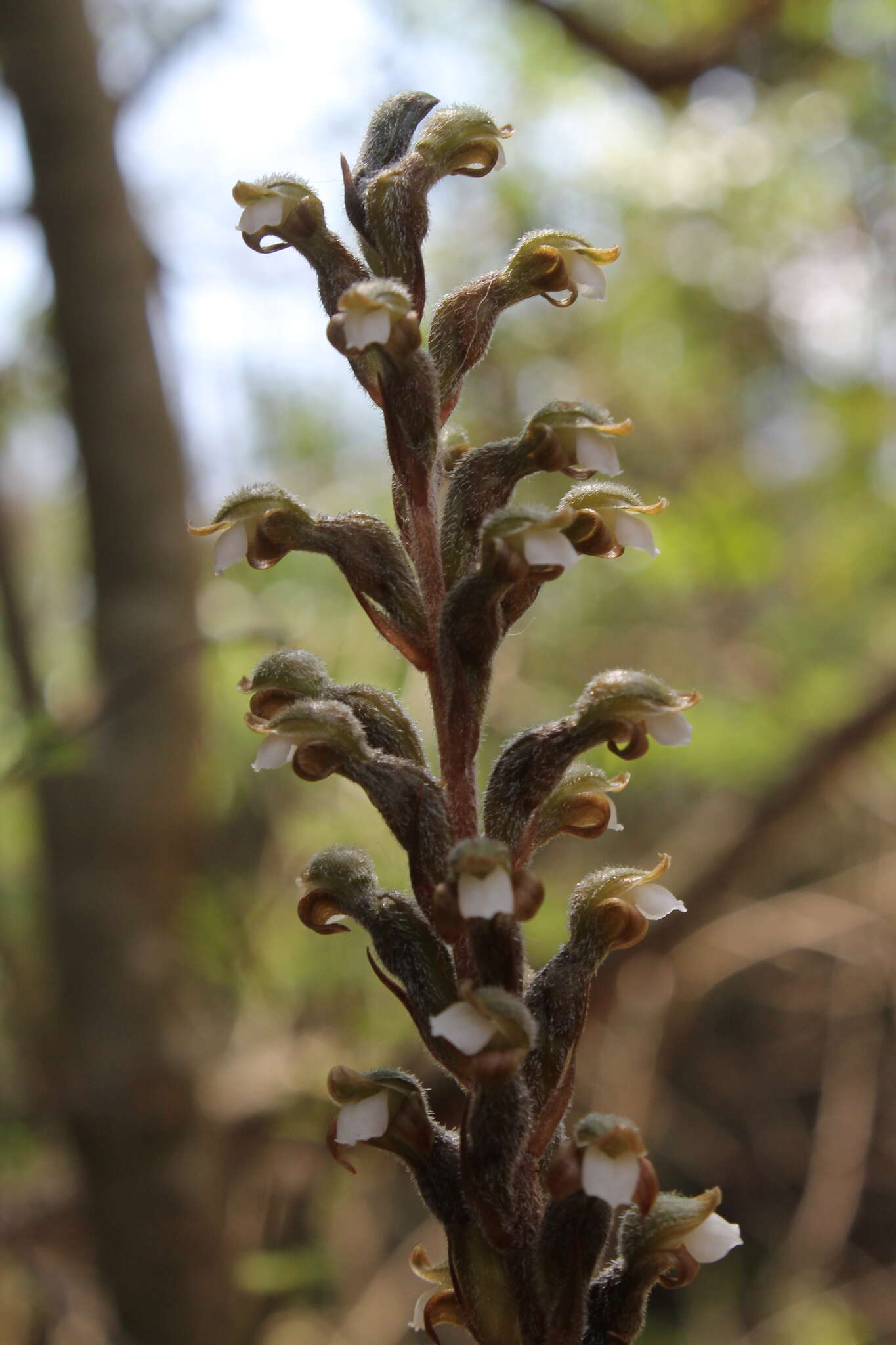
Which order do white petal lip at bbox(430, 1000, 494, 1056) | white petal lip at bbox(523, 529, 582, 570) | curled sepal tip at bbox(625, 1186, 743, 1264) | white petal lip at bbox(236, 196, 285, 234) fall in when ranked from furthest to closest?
1. white petal lip at bbox(236, 196, 285, 234)
2. curled sepal tip at bbox(625, 1186, 743, 1264)
3. white petal lip at bbox(523, 529, 582, 570)
4. white petal lip at bbox(430, 1000, 494, 1056)

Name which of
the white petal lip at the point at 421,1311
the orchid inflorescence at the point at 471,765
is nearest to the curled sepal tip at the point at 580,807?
the orchid inflorescence at the point at 471,765

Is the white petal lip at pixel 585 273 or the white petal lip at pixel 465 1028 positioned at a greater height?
the white petal lip at pixel 585 273

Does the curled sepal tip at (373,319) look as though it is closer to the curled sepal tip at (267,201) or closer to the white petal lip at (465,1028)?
the curled sepal tip at (267,201)

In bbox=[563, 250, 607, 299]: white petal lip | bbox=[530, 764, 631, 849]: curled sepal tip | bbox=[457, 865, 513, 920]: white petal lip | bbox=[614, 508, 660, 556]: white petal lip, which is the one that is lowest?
bbox=[457, 865, 513, 920]: white petal lip

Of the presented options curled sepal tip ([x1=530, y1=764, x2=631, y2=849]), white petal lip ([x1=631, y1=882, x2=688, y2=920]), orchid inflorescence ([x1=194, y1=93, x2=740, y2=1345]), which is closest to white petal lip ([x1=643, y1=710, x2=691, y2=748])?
orchid inflorescence ([x1=194, y1=93, x2=740, y2=1345])

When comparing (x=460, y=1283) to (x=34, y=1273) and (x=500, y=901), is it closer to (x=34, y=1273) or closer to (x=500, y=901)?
(x=500, y=901)

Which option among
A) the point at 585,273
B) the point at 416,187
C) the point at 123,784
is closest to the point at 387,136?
the point at 416,187

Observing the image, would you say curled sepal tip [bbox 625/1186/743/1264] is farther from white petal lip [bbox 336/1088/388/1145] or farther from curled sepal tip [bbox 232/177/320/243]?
curled sepal tip [bbox 232/177/320/243]
